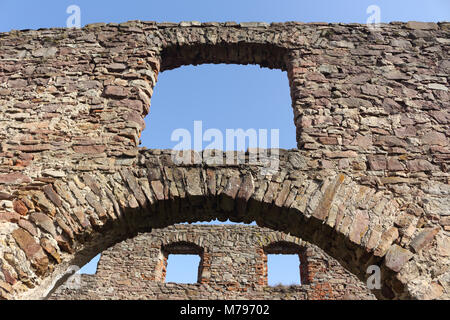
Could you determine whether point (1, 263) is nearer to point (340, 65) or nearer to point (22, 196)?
point (22, 196)

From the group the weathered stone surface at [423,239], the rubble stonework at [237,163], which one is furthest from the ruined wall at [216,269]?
the weathered stone surface at [423,239]

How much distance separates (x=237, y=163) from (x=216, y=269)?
571cm

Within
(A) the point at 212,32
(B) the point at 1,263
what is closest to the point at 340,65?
(A) the point at 212,32

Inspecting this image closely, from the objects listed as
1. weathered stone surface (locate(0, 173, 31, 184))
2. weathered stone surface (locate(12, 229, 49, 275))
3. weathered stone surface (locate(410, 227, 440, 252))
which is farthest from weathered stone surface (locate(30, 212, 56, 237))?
weathered stone surface (locate(410, 227, 440, 252))

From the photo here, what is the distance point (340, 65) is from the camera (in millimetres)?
4211

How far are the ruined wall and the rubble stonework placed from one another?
524cm

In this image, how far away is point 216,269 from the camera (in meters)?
8.39

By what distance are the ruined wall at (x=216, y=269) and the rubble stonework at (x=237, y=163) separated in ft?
17.2

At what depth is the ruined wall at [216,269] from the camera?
8078 millimetres

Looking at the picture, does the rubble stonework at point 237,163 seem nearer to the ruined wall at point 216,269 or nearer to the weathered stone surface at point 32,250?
the weathered stone surface at point 32,250

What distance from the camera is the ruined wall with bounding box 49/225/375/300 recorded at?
8078mm

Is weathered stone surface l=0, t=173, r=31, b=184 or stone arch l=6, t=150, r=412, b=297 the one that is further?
weathered stone surface l=0, t=173, r=31, b=184

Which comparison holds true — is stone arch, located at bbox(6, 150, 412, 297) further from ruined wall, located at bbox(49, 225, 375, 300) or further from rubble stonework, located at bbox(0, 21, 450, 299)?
ruined wall, located at bbox(49, 225, 375, 300)

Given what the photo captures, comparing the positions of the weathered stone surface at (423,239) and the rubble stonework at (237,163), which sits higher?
the rubble stonework at (237,163)
